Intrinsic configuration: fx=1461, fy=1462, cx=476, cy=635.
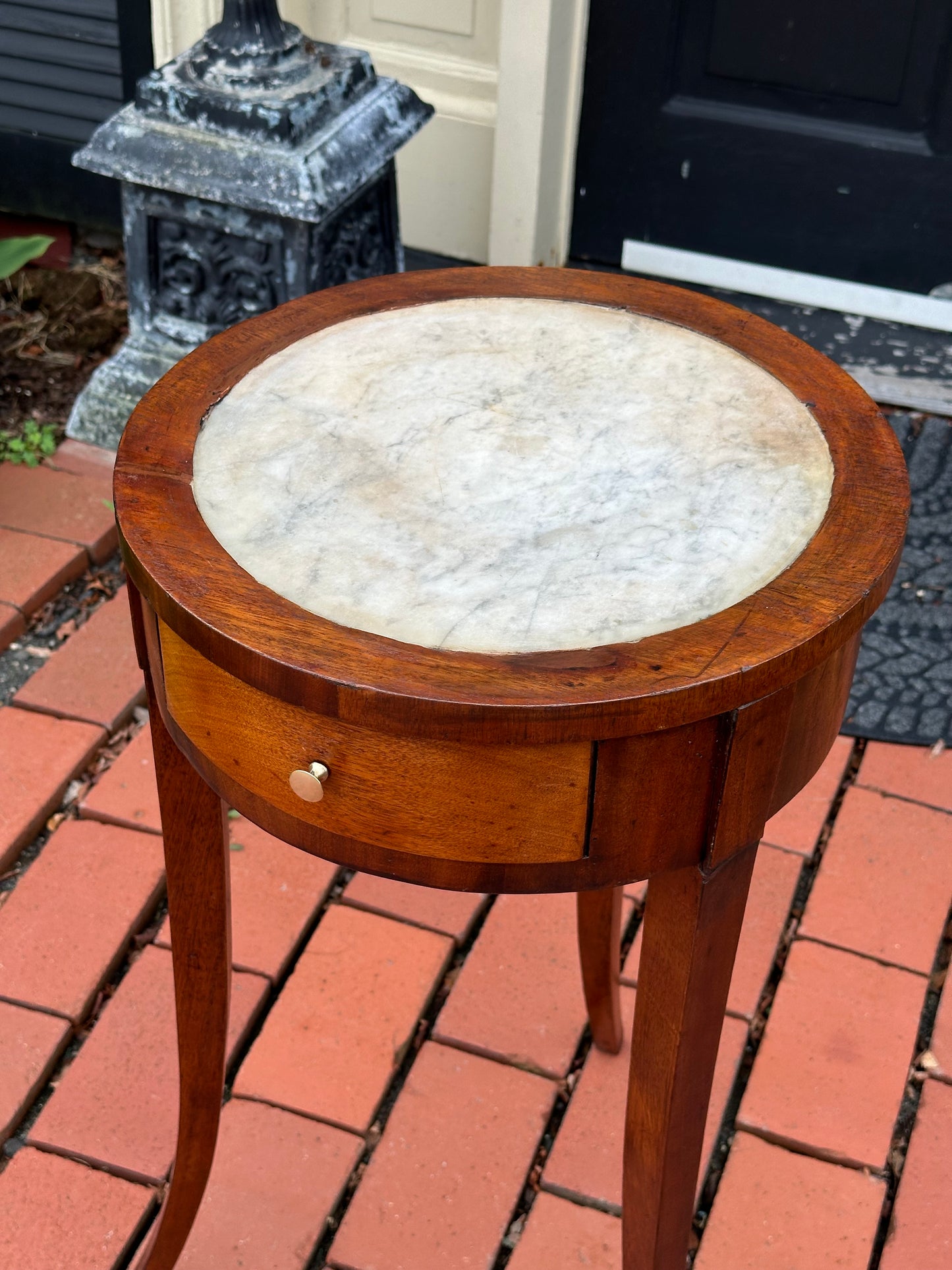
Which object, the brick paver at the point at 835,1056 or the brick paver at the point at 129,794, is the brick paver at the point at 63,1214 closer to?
the brick paver at the point at 129,794

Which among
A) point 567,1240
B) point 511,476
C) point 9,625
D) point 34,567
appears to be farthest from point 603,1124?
point 34,567

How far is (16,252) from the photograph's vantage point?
289 cm

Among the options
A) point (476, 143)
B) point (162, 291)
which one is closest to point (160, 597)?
point (162, 291)

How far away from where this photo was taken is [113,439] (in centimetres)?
301

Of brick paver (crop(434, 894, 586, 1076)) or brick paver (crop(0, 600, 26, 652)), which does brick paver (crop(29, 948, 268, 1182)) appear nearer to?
brick paver (crop(434, 894, 586, 1076))

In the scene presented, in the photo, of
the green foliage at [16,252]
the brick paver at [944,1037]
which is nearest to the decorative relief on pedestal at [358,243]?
the green foliage at [16,252]

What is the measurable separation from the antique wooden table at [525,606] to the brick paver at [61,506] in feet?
4.52

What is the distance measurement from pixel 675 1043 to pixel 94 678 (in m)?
1.51

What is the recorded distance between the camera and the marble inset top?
1.16m

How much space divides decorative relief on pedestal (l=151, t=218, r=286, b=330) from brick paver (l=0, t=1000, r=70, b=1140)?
144 centimetres

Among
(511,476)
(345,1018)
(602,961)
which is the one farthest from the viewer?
(345,1018)

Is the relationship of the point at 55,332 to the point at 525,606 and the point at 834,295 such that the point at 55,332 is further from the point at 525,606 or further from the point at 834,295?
the point at 525,606

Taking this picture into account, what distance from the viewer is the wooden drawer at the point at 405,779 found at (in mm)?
1115

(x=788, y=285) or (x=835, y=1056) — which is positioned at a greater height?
(x=788, y=285)
